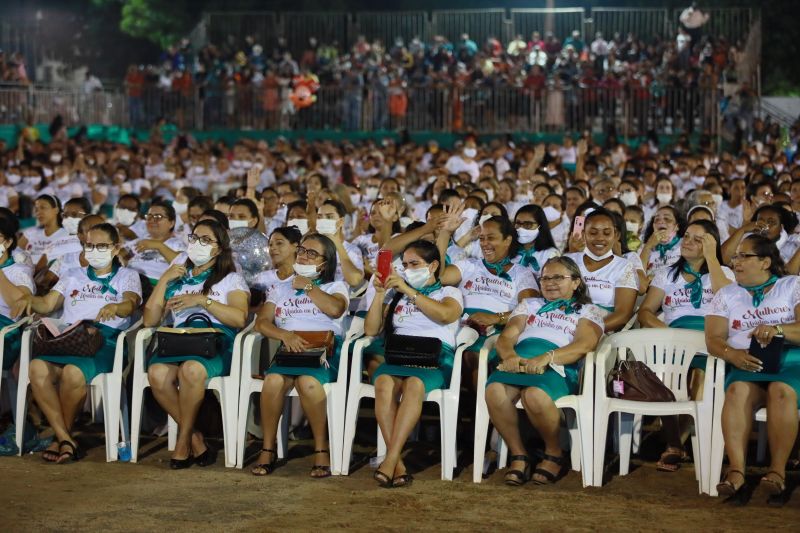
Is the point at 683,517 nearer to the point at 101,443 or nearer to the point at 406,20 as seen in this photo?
the point at 101,443

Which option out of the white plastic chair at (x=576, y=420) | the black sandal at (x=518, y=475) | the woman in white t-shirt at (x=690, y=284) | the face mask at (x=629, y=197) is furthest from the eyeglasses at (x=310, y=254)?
the face mask at (x=629, y=197)

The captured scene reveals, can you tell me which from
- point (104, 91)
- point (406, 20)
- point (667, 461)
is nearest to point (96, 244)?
point (667, 461)

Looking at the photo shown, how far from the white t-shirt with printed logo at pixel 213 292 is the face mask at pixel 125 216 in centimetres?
314

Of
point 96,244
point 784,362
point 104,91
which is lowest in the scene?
point 784,362

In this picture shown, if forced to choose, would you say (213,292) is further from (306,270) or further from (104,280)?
(104,280)

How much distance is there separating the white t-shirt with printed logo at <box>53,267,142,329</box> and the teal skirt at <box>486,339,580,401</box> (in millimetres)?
2434

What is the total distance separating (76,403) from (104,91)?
19.7m

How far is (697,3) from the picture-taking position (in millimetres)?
28500

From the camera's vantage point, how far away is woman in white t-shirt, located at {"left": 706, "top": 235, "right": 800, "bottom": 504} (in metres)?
6.55

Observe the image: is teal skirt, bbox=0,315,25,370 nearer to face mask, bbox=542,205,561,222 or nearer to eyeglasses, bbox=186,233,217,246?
eyeglasses, bbox=186,233,217,246

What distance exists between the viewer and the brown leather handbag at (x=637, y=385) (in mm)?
6852

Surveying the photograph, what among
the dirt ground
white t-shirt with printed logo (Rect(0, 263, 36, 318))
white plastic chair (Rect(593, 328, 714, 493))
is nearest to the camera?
the dirt ground

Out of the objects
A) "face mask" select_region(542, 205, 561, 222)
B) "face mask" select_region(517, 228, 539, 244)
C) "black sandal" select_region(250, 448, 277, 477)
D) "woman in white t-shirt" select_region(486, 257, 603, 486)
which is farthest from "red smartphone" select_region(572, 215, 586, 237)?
"black sandal" select_region(250, 448, 277, 477)

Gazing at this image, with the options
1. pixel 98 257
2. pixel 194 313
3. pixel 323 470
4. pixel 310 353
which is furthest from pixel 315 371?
pixel 98 257
